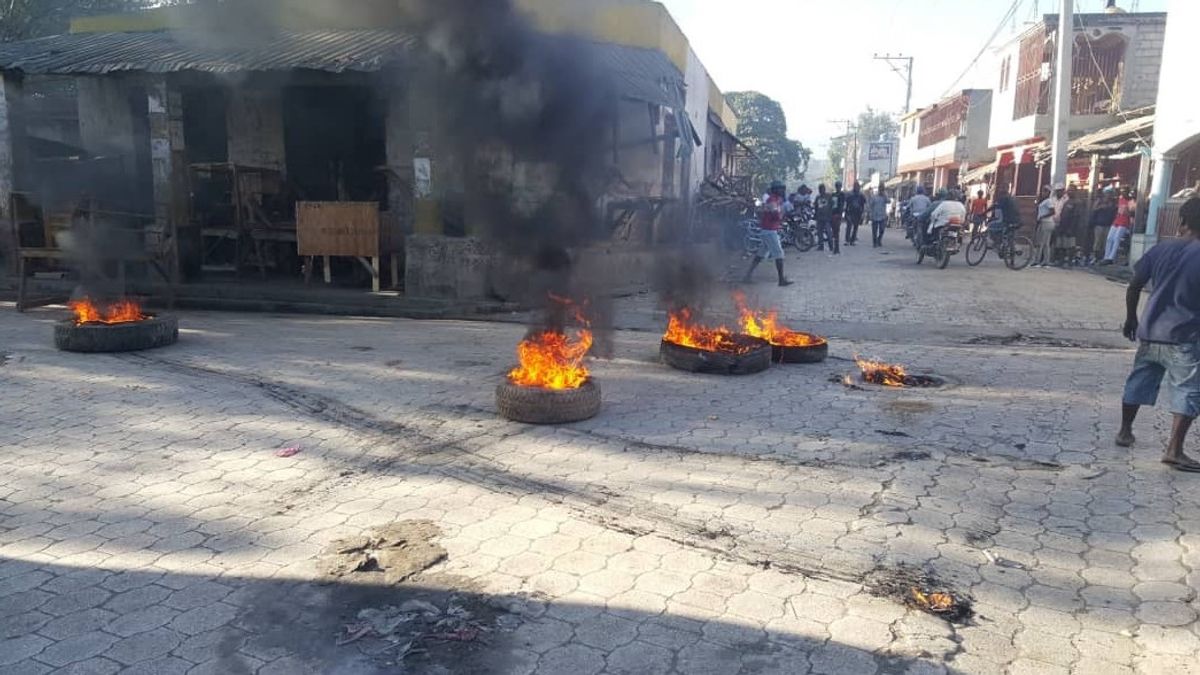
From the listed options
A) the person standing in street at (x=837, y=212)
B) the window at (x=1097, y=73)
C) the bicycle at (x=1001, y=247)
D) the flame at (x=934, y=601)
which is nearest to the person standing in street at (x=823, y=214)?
the person standing in street at (x=837, y=212)

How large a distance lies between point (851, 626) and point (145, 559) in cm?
288

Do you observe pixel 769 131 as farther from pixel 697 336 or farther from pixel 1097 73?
pixel 697 336

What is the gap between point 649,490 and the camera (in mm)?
3926

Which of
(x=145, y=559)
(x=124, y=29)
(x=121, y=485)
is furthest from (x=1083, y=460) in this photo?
(x=124, y=29)

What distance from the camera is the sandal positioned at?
4.20 m

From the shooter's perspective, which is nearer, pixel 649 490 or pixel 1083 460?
pixel 649 490

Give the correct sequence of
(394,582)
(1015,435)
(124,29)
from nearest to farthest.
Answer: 1. (394,582)
2. (1015,435)
3. (124,29)

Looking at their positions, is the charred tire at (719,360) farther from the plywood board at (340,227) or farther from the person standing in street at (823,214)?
the person standing in street at (823,214)

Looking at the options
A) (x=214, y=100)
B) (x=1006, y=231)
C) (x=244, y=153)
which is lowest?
(x=1006, y=231)

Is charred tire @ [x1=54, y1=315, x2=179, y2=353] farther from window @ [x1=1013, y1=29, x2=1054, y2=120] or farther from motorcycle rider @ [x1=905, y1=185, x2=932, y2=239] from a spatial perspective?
window @ [x1=1013, y1=29, x2=1054, y2=120]

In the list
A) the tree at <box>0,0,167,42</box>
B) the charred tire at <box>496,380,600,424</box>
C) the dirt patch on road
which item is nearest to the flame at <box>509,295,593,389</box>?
the charred tire at <box>496,380,600,424</box>

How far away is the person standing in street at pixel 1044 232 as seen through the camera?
15.8 meters

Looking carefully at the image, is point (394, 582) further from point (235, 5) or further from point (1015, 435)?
point (235, 5)

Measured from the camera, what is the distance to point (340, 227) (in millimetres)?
10266
